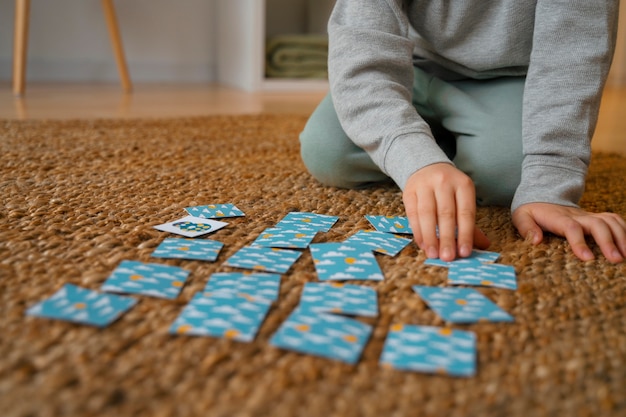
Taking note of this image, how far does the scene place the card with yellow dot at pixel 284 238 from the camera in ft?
2.43

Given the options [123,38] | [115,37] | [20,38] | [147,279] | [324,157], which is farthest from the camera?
[123,38]

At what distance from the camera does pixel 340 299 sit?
0.59 metres

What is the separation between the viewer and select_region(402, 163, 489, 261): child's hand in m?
0.70

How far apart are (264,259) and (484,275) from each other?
251 mm

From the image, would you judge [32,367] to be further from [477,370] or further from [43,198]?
[43,198]

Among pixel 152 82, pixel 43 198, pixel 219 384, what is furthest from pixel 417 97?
pixel 152 82

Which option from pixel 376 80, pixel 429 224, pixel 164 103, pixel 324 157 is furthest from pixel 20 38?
pixel 429 224

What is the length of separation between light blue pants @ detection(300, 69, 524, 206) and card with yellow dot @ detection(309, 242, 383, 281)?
0.31 meters

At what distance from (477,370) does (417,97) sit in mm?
694

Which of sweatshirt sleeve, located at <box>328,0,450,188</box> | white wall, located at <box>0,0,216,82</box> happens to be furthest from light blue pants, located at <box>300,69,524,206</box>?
white wall, located at <box>0,0,216,82</box>

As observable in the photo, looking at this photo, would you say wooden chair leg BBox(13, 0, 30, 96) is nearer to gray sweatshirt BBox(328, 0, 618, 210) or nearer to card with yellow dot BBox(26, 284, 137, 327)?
gray sweatshirt BBox(328, 0, 618, 210)

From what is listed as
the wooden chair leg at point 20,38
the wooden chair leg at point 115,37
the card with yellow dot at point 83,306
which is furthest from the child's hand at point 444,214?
the wooden chair leg at point 115,37

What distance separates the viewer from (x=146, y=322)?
54 centimetres

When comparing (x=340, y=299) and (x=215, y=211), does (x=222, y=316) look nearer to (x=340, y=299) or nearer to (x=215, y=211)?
(x=340, y=299)
